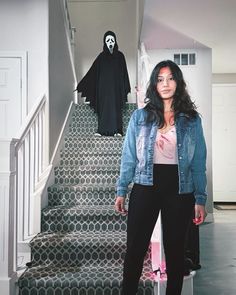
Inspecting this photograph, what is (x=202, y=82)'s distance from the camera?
18.0 ft

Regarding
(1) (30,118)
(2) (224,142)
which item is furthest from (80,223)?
(2) (224,142)

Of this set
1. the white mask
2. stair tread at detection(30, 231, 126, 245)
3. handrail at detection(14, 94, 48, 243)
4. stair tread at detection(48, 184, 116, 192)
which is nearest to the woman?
stair tread at detection(30, 231, 126, 245)

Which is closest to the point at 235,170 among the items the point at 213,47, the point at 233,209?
the point at 233,209

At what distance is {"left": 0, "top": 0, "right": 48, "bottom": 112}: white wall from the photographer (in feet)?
11.9

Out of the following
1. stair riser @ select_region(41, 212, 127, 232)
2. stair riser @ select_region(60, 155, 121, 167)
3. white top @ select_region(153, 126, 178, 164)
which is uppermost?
white top @ select_region(153, 126, 178, 164)

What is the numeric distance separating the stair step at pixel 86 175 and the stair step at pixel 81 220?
26.7 inches

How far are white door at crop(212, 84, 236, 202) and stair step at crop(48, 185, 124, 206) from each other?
Answer: 4.47 meters

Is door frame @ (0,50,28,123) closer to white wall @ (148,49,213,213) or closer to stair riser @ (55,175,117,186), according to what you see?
stair riser @ (55,175,117,186)

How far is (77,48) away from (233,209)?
4.54m

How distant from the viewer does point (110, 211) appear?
120 inches

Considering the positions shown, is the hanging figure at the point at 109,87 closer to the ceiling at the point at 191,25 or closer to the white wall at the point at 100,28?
the ceiling at the point at 191,25

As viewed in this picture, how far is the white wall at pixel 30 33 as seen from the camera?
3641 millimetres

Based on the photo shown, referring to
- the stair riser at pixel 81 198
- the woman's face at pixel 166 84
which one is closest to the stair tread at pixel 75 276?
the stair riser at pixel 81 198

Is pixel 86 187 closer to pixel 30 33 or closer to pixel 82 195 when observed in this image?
pixel 82 195
